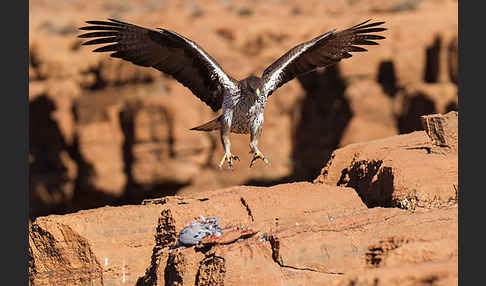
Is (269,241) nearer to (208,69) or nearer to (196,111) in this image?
(208,69)

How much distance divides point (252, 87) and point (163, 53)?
5.16 ft

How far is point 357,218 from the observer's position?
9188 millimetres

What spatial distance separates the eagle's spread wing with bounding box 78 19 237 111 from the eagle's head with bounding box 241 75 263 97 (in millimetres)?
289

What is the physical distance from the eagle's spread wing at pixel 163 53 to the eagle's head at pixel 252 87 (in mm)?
289

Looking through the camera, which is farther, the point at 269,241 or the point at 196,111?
the point at 196,111

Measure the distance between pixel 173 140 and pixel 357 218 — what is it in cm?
1744

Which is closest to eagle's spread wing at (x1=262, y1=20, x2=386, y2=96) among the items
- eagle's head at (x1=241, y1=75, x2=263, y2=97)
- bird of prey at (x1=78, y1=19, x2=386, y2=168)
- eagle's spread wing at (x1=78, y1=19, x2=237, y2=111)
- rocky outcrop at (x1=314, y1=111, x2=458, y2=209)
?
bird of prey at (x1=78, y1=19, x2=386, y2=168)

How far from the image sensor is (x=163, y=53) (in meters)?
11.6

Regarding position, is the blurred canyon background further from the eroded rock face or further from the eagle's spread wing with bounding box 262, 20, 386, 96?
the eroded rock face

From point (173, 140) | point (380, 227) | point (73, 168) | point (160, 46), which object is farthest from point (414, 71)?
point (380, 227)

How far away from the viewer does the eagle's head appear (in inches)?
434

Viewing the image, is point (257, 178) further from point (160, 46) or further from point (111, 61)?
point (160, 46)

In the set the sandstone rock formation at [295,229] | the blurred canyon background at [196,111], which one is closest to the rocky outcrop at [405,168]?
the sandstone rock formation at [295,229]

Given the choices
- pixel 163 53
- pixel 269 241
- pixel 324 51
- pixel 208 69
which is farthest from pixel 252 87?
pixel 269 241
